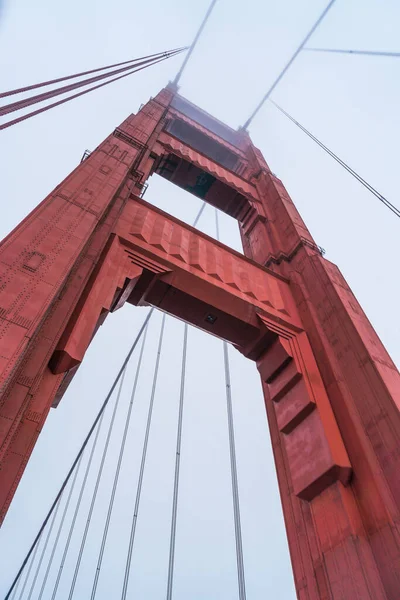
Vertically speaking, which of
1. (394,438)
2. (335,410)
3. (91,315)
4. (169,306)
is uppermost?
(394,438)

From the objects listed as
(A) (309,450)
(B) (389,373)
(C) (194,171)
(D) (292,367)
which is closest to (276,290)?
(D) (292,367)

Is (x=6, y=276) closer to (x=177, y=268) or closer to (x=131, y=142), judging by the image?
(x=177, y=268)

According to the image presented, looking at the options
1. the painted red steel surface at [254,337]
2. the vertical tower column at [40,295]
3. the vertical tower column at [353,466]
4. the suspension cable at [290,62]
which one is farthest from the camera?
the suspension cable at [290,62]

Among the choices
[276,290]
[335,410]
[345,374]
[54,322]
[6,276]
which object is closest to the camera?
[6,276]

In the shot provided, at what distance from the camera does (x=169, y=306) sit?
712cm

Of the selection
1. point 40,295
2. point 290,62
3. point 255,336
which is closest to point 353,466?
point 255,336

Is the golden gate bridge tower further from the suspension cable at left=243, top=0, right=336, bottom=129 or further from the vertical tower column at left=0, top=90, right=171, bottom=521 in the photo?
the suspension cable at left=243, top=0, right=336, bottom=129

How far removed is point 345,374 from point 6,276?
5.23 meters

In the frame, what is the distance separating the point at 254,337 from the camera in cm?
718

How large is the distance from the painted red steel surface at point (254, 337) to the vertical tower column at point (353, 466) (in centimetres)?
2

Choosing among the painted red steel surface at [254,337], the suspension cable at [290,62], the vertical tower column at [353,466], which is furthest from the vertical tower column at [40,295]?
the suspension cable at [290,62]

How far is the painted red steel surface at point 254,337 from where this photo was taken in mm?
3891

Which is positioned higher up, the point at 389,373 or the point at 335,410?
the point at 389,373

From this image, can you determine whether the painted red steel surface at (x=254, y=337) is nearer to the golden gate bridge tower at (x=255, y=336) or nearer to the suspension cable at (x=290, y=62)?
the golden gate bridge tower at (x=255, y=336)
